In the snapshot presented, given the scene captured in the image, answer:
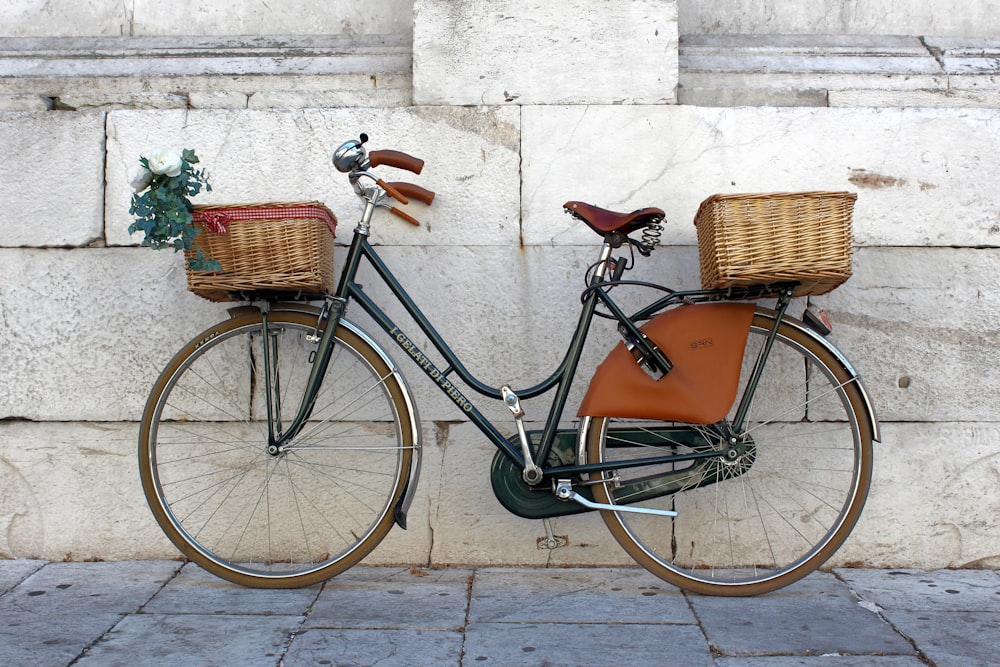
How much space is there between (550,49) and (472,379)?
137cm

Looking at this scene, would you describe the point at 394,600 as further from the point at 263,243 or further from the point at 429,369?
the point at 263,243

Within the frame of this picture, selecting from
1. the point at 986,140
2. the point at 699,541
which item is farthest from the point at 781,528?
the point at 986,140

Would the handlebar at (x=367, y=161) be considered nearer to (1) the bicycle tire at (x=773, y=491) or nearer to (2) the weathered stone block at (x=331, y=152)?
(2) the weathered stone block at (x=331, y=152)

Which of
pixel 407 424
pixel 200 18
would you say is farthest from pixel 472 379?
pixel 200 18

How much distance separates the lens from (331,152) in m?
3.73

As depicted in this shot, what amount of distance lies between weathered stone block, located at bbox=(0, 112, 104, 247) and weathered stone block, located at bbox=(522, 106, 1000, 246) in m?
1.72

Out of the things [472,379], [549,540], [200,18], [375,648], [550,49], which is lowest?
[375,648]

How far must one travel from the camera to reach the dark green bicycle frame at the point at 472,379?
3.21 m

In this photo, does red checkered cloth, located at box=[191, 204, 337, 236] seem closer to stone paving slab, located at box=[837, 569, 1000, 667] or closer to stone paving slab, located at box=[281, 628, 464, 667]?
stone paving slab, located at box=[281, 628, 464, 667]

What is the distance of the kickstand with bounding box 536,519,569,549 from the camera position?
3.60m

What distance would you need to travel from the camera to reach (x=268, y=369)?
3309mm

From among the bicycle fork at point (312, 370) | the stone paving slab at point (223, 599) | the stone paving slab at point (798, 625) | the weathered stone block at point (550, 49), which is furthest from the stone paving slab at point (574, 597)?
the weathered stone block at point (550, 49)

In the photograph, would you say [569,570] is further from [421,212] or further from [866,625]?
[421,212]

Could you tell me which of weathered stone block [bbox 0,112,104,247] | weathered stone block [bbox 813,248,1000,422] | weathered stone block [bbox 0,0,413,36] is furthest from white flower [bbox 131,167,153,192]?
weathered stone block [bbox 813,248,1000,422]
